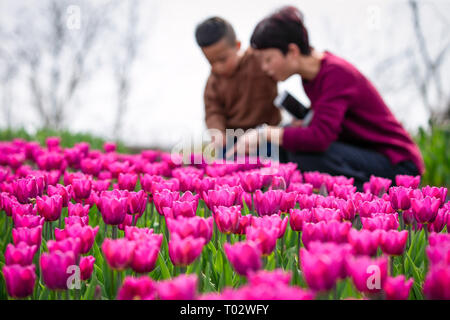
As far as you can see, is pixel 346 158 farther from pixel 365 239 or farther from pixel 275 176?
pixel 365 239

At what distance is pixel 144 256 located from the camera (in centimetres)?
96

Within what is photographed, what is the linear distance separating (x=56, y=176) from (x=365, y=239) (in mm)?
1679

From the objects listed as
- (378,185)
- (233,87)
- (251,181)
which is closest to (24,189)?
(251,181)

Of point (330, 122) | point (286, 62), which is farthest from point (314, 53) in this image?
point (330, 122)

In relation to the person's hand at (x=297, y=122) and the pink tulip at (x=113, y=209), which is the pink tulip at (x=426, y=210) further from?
the person's hand at (x=297, y=122)

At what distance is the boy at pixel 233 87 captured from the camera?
3.85m

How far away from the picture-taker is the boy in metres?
3.85

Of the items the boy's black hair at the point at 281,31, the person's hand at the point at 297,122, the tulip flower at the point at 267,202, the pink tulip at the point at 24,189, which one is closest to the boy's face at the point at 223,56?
the boy's black hair at the point at 281,31

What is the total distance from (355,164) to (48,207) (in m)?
2.50

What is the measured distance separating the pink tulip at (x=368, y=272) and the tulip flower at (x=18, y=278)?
72 centimetres

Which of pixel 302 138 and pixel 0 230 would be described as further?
pixel 302 138

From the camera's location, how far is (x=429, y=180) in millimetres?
5344

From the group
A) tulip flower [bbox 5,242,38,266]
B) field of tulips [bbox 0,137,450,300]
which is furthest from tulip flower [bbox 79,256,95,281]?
tulip flower [bbox 5,242,38,266]

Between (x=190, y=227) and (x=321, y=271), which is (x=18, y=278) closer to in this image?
(x=190, y=227)
